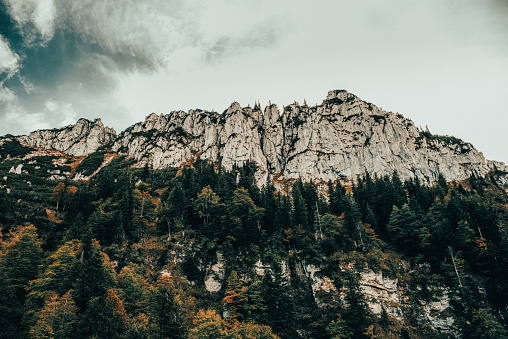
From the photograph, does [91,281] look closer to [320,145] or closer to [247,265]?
[247,265]

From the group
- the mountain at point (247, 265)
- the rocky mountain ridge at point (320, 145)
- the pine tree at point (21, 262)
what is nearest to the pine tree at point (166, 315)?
the mountain at point (247, 265)

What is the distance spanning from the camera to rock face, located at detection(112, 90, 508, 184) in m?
151

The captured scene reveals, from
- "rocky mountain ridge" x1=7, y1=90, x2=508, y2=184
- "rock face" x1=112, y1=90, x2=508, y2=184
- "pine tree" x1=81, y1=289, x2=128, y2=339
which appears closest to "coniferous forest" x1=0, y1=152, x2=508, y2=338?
"pine tree" x1=81, y1=289, x2=128, y2=339

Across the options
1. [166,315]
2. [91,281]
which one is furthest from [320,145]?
[91,281]

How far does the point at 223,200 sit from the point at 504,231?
65.0 m

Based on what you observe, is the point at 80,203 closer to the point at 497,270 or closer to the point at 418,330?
the point at 418,330

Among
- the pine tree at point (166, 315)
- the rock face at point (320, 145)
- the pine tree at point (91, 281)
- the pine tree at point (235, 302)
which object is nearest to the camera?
the pine tree at point (166, 315)

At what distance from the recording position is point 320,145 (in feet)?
521

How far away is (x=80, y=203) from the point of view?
220 feet

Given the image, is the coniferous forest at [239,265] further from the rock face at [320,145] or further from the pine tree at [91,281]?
the rock face at [320,145]

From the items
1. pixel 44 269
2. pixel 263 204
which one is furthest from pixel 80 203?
pixel 263 204

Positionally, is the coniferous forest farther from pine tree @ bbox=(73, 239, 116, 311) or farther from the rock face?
the rock face

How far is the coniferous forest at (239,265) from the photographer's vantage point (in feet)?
125

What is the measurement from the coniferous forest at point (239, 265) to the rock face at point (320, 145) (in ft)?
230
